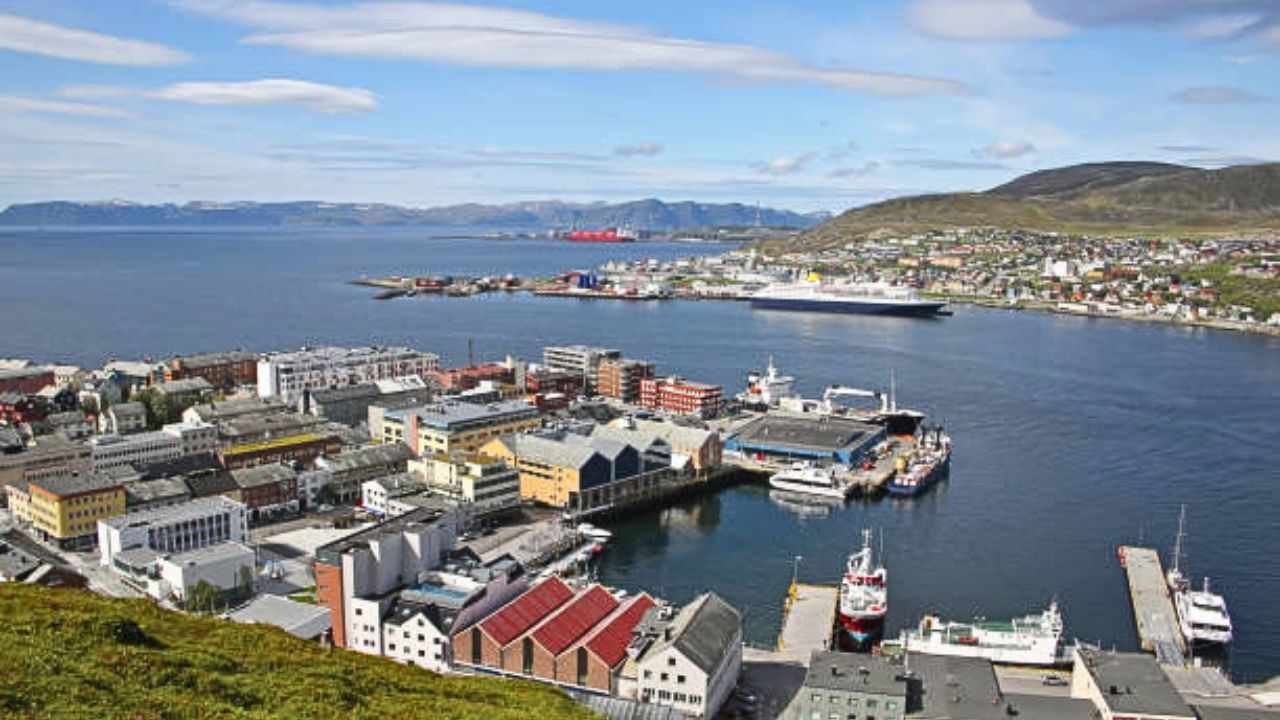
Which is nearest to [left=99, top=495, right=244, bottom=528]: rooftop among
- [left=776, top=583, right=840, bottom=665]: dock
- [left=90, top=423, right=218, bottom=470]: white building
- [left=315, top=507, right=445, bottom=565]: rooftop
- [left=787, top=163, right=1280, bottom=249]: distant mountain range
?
[left=315, top=507, right=445, bottom=565]: rooftop

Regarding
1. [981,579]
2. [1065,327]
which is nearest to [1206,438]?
[981,579]

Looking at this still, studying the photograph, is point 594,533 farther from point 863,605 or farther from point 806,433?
point 806,433

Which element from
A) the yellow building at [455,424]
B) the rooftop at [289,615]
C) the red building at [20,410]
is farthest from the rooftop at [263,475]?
the red building at [20,410]

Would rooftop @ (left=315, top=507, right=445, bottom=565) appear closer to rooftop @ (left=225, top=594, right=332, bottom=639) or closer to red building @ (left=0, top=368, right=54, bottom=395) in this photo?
rooftop @ (left=225, top=594, right=332, bottom=639)

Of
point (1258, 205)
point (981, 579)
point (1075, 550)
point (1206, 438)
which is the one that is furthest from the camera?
point (1258, 205)

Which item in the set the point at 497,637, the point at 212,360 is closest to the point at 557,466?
the point at 497,637

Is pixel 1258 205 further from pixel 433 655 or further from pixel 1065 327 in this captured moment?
pixel 433 655
